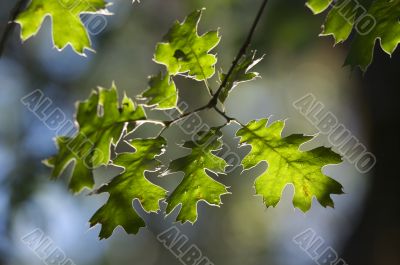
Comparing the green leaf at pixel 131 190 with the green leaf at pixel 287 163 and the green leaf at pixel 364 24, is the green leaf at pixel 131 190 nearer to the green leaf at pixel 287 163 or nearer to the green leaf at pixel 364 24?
the green leaf at pixel 287 163

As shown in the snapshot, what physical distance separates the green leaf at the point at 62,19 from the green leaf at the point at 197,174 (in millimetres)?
437

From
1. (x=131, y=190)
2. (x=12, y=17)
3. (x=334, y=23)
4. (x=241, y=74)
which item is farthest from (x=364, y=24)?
(x=12, y=17)

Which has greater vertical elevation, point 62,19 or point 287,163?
point 62,19

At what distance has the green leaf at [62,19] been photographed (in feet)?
4.75

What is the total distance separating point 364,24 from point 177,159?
2.35ft

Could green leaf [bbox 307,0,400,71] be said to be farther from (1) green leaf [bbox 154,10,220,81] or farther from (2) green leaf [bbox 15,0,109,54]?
(2) green leaf [bbox 15,0,109,54]

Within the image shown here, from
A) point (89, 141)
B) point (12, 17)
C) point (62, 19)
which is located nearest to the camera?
point (12, 17)

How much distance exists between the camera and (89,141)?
4.91 ft

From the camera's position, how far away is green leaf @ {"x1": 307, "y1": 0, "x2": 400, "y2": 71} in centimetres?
157

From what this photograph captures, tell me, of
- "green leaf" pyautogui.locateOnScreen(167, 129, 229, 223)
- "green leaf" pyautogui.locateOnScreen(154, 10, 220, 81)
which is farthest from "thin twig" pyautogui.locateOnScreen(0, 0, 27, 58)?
"green leaf" pyautogui.locateOnScreen(167, 129, 229, 223)

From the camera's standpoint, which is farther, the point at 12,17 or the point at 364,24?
the point at 364,24

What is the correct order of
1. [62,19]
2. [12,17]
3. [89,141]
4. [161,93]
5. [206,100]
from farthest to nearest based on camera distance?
[206,100] → [161,93] → [62,19] → [89,141] → [12,17]

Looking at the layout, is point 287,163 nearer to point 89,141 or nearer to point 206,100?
point 89,141

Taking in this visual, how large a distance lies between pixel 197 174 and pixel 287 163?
319 mm
